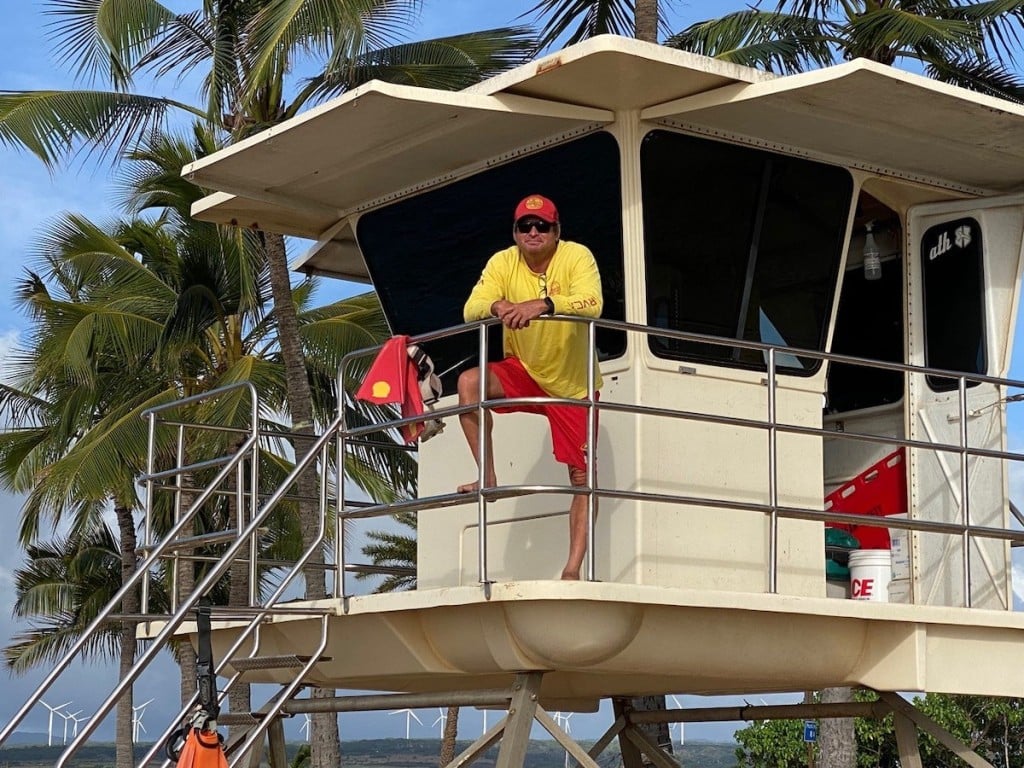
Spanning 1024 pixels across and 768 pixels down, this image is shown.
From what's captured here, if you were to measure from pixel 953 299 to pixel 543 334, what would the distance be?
10.9 ft

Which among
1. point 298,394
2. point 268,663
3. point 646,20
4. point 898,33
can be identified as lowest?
point 268,663

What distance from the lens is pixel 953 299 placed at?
10.8 m

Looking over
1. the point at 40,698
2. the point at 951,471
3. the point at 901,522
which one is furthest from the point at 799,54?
the point at 40,698

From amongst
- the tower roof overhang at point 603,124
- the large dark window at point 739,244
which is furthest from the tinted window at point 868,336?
the large dark window at point 739,244

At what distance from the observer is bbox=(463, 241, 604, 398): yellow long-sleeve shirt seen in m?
8.74

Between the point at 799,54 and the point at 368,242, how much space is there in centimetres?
1162

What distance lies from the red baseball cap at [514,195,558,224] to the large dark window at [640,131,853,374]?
2.19 ft

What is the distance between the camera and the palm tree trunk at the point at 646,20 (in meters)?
17.2

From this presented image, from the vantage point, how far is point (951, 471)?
10.5m

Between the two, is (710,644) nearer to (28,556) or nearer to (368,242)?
(368,242)

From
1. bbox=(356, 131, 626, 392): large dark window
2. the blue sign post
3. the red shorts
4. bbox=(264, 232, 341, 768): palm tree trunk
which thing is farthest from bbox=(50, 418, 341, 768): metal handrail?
the blue sign post

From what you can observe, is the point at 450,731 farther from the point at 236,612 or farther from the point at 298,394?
the point at 236,612

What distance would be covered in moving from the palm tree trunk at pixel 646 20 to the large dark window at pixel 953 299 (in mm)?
6988

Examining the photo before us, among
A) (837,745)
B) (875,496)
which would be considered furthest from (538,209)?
(837,745)
